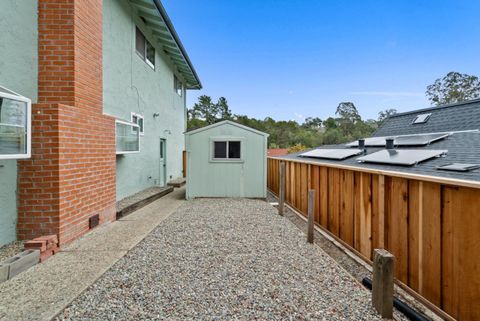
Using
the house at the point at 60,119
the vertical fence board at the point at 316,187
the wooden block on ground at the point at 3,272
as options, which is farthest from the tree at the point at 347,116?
the wooden block on ground at the point at 3,272

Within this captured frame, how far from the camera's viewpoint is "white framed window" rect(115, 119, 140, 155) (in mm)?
5616

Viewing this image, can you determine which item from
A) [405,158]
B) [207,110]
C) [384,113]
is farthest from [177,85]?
[384,113]

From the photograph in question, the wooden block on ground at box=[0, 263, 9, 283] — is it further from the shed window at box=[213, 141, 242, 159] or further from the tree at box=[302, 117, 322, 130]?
the tree at box=[302, 117, 322, 130]

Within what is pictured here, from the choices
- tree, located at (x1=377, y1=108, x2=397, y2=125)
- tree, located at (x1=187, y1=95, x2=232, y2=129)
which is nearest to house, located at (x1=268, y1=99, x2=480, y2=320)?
tree, located at (x1=187, y1=95, x2=232, y2=129)

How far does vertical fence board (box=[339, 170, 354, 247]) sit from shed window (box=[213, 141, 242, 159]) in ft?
13.5

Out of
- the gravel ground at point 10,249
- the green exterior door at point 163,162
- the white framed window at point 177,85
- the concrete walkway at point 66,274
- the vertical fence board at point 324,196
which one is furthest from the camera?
the white framed window at point 177,85

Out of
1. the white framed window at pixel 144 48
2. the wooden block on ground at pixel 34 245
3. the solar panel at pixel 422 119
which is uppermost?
the white framed window at pixel 144 48

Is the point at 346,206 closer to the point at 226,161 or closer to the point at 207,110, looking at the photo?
the point at 226,161

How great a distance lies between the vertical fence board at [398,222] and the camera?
280 centimetres

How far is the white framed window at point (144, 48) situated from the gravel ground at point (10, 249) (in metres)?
6.16

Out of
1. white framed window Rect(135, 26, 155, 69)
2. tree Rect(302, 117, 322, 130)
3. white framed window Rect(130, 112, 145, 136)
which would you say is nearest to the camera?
white framed window Rect(130, 112, 145, 136)

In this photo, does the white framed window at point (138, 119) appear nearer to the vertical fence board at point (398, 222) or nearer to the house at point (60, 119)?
the house at point (60, 119)

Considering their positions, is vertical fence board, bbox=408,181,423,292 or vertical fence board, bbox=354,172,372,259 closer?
vertical fence board, bbox=408,181,423,292

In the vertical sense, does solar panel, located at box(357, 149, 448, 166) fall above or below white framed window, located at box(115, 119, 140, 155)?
below
